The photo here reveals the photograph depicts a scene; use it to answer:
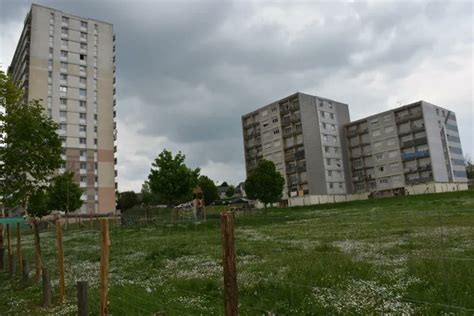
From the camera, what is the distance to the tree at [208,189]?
386 ft

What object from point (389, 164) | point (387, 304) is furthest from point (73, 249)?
point (389, 164)

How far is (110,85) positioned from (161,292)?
10263cm

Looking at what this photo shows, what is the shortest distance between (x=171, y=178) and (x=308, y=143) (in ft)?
202

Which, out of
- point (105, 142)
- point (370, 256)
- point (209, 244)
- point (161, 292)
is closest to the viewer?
point (161, 292)

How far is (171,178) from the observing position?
49.4m

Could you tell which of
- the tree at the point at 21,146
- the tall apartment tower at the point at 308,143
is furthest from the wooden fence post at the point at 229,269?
the tall apartment tower at the point at 308,143

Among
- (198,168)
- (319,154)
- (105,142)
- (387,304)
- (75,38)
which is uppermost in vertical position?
(75,38)

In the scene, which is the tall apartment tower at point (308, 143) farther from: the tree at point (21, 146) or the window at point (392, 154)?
the tree at point (21, 146)

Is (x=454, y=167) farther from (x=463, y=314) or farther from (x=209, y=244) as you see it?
(x=463, y=314)

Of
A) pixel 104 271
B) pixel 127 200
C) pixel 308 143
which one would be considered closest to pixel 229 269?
pixel 104 271

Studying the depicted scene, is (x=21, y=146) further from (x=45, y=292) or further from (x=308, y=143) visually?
A: (x=308, y=143)

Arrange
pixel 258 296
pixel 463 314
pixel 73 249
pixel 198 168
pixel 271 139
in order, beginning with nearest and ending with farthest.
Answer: pixel 463 314 → pixel 258 296 → pixel 73 249 → pixel 198 168 → pixel 271 139

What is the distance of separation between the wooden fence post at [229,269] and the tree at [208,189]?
11079cm

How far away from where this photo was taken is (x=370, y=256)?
1358cm
